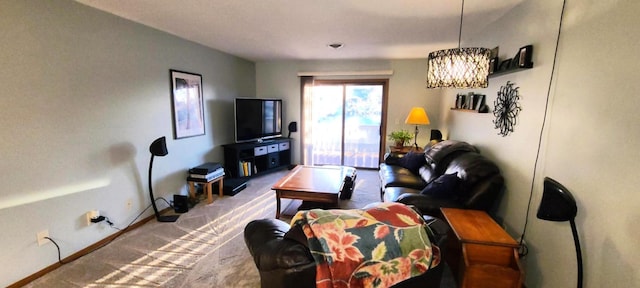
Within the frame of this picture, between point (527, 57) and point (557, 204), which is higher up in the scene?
point (527, 57)

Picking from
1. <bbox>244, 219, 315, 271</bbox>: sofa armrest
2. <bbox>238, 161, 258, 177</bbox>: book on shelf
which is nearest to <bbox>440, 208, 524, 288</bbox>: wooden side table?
<bbox>244, 219, 315, 271</bbox>: sofa armrest

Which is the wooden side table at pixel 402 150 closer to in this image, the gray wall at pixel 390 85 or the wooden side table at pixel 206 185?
the gray wall at pixel 390 85

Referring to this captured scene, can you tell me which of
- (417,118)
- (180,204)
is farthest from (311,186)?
(417,118)

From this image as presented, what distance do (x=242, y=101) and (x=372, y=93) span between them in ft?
8.53

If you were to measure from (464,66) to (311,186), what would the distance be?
80.0 inches

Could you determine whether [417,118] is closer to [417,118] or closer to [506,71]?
[417,118]

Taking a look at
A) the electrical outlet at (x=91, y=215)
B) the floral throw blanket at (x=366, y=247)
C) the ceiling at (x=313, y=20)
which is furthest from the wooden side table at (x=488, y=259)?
the electrical outlet at (x=91, y=215)

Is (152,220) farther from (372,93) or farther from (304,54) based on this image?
(372,93)

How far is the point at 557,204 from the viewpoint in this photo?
1410 mm

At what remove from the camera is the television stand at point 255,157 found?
180 inches

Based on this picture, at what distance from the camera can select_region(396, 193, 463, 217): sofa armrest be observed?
7.56 ft

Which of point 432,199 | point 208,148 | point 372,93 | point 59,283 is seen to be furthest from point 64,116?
point 372,93

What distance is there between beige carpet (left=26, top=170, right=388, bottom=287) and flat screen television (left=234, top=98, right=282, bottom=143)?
1.67m

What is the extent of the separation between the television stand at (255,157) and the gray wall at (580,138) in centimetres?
367
